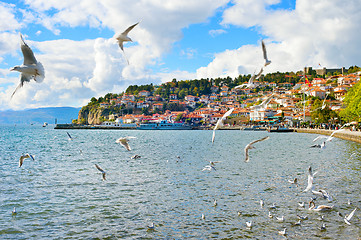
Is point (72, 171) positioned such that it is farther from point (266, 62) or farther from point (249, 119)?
point (249, 119)

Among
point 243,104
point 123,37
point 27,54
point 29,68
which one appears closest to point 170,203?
point 123,37

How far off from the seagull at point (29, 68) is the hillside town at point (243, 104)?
65.7 m

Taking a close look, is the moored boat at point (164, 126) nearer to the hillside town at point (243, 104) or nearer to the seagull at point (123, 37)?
the hillside town at point (243, 104)

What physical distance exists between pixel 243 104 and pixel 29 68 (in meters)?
138

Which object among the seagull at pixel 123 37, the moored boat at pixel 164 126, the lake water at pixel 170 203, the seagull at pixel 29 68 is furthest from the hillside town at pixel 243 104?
the seagull at pixel 29 68

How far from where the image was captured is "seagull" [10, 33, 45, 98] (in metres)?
5.41

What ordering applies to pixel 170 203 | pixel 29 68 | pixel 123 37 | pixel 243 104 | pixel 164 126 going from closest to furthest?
pixel 29 68, pixel 123 37, pixel 170 203, pixel 164 126, pixel 243 104

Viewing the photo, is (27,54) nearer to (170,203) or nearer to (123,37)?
(123,37)

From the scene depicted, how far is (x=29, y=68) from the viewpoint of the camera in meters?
5.45

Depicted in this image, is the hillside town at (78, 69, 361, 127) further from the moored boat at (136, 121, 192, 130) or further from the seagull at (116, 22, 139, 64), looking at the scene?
the seagull at (116, 22, 139, 64)

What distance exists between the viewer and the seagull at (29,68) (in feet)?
17.7

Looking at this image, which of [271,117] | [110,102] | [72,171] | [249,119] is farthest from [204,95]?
[72,171]

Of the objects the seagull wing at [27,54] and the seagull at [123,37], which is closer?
the seagull wing at [27,54]

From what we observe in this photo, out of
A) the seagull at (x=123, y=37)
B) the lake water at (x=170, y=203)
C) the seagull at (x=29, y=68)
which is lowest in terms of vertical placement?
the lake water at (x=170, y=203)
